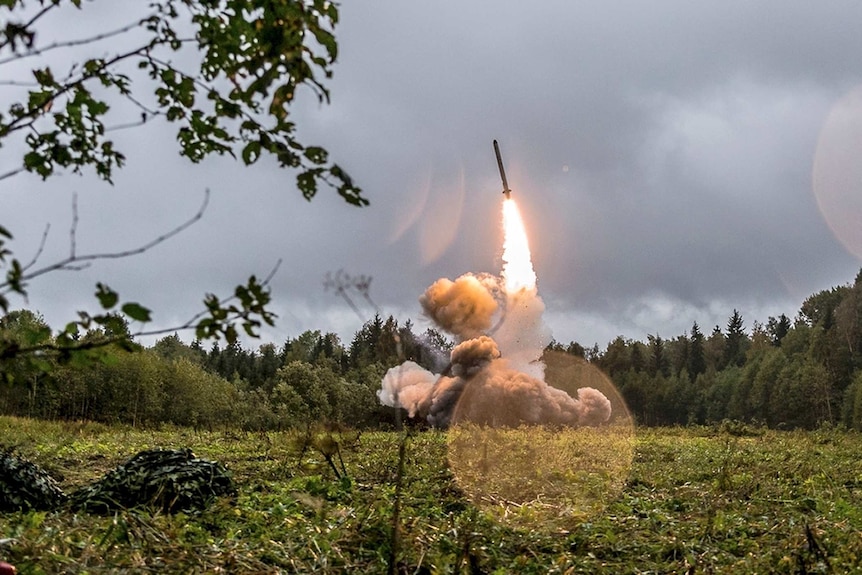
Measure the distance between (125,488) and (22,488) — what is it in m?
1.15

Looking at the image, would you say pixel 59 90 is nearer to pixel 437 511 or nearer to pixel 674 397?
pixel 437 511

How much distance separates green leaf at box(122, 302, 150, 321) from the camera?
2.96m

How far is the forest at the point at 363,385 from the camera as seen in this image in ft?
176

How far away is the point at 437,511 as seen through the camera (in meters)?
9.21

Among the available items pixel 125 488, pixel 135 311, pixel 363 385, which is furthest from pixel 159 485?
pixel 363 385

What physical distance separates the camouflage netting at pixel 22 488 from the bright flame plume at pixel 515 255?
24596 millimetres

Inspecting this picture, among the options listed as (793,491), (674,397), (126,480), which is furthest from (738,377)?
(126,480)

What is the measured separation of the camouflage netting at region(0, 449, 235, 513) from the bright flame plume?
77.8 ft

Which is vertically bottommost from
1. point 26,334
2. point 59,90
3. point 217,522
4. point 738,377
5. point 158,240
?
point 217,522

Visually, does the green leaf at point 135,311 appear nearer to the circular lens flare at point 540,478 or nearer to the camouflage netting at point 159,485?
the circular lens flare at point 540,478

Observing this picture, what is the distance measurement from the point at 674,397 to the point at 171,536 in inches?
3300

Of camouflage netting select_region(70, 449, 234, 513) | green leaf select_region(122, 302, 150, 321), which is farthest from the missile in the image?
green leaf select_region(122, 302, 150, 321)

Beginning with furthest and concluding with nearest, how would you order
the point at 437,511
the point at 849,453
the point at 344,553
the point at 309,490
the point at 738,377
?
the point at 738,377 < the point at 849,453 < the point at 309,490 < the point at 437,511 < the point at 344,553

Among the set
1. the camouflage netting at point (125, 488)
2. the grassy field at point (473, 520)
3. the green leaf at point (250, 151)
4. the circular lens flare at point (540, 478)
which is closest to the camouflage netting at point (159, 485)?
the camouflage netting at point (125, 488)
